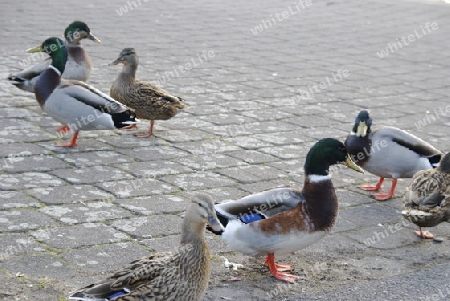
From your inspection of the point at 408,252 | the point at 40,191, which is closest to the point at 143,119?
the point at 40,191

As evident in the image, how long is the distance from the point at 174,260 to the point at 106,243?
135cm

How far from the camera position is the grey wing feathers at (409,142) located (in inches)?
269

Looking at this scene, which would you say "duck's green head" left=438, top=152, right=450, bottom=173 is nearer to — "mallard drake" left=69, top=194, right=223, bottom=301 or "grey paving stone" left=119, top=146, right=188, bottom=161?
"mallard drake" left=69, top=194, right=223, bottom=301

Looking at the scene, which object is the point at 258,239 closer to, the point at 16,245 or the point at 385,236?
the point at 385,236

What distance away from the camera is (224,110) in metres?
9.44

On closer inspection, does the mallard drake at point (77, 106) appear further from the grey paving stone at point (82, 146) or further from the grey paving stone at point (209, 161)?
the grey paving stone at point (209, 161)

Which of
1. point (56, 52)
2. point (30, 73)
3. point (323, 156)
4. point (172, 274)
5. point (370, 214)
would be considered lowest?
point (370, 214)

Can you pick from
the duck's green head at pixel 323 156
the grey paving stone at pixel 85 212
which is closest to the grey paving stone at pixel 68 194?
the grey paving stone at pixel 85 212

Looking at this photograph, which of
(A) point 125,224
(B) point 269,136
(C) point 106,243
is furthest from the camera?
(B) point 269,136

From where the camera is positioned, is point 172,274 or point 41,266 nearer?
point 172,274

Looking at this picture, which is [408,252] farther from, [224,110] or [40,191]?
[224,110]

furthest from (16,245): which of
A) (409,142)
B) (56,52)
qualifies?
(56,52)

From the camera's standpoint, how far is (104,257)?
5.22 meters

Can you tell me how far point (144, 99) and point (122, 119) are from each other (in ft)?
2.11
